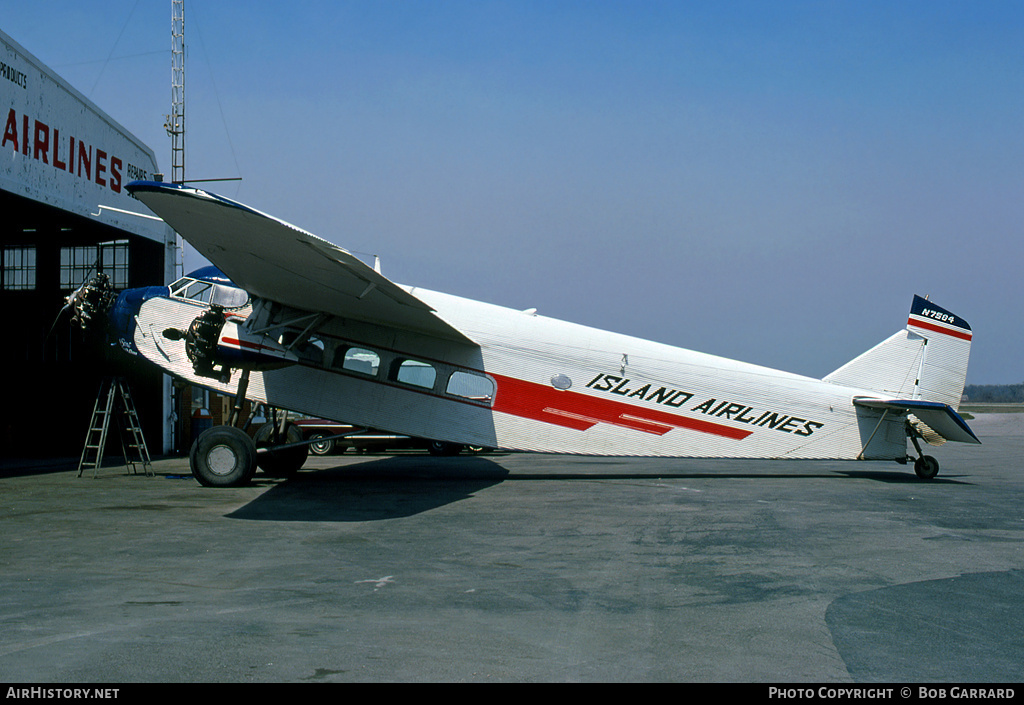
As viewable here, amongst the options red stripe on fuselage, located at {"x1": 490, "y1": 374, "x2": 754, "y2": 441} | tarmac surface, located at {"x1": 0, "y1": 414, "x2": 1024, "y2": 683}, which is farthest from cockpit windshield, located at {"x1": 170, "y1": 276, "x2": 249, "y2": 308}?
red stripe on fuselage, located at {"x1": 490, "y1": 374, "x2": 754, "y2": 441}

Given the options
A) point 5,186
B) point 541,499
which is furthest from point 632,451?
point 5,186

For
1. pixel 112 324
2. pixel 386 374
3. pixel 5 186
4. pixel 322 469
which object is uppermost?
Result: pixel 5 186

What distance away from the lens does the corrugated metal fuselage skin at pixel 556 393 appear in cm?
1371

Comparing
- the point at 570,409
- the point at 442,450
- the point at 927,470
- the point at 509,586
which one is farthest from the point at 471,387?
the point at 442,450

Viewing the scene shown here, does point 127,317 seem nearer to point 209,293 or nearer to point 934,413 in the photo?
point 209,293

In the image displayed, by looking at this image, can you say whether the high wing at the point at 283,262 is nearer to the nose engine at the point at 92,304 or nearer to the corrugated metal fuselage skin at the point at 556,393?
the corrugated metal fuselage skin at the point at 556,393

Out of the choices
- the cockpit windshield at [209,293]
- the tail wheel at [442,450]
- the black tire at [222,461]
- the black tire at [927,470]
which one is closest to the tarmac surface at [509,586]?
the black tire at [222,461]

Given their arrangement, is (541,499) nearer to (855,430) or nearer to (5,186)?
(855,430)

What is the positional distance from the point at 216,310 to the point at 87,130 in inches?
381

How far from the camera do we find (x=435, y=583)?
6348 mm

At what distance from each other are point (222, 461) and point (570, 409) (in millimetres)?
5794

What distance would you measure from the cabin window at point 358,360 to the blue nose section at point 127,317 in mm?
3215

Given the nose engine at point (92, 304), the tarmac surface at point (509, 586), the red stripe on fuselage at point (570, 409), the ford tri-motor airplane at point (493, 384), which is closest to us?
the tarmac surface at point (509, 586)

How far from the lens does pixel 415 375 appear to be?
45.3 ft
